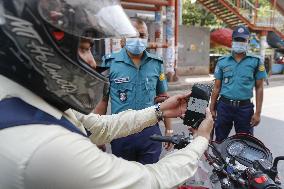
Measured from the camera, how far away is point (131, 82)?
297 centimetres

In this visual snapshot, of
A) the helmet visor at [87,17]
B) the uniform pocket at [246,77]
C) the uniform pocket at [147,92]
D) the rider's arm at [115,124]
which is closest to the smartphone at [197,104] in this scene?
the rider's arm at [115,124]

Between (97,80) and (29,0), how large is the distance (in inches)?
12.6

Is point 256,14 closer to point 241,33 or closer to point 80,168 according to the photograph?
point 241,33

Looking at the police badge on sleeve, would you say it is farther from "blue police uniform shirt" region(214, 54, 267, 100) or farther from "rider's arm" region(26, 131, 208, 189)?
"rider's arm" region(26, 131, 208, 189)

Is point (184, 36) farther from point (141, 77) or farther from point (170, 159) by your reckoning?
point (170, 159)

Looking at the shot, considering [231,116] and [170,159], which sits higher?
[170,159]

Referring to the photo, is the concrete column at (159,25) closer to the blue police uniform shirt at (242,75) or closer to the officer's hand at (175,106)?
the blue police uniform shirt at (242,75)

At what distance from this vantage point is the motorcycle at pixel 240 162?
1.62 metres

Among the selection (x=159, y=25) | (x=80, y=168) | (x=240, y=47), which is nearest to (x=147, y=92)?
(x=240, y=47)

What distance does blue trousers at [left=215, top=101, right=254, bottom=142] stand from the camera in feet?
13.1

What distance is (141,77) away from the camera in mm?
2990

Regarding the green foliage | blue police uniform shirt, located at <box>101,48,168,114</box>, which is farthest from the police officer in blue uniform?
the green foliage

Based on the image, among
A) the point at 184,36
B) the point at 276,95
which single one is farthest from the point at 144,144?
the point at 184,36

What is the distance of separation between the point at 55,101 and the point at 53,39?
18 cm
